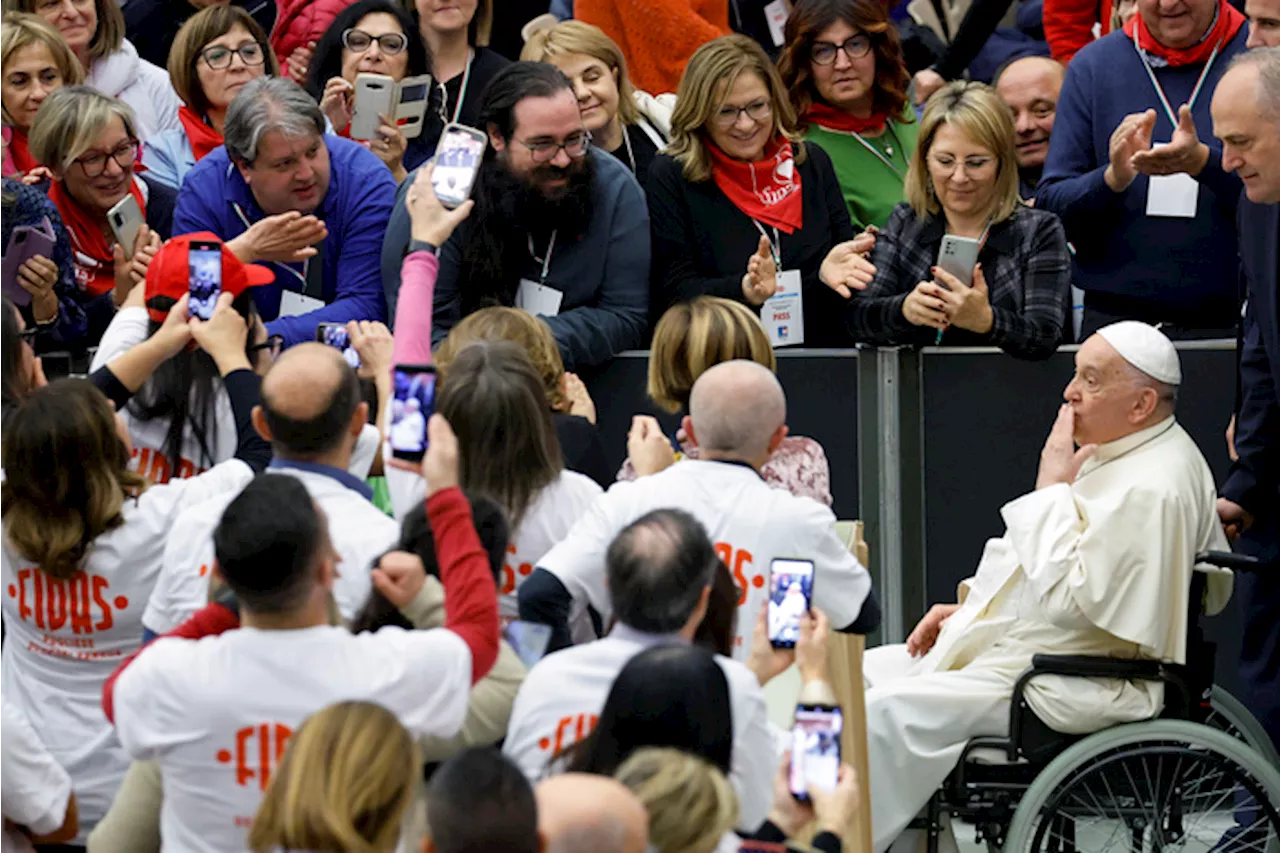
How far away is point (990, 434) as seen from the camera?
6.31 metres

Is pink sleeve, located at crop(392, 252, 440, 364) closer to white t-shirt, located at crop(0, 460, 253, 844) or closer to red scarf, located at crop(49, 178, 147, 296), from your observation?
white t-shirt, located at crop(0, 460, 253, 844)

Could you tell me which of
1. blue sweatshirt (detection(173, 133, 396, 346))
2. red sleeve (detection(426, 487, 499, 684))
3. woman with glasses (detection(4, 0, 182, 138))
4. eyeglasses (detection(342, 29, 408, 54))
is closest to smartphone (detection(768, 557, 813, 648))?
red sleeve (detection(426, 487, 499, 684))

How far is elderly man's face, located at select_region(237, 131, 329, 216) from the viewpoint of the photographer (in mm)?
6047

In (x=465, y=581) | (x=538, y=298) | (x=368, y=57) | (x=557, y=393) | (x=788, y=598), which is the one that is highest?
(x=368, y=57)

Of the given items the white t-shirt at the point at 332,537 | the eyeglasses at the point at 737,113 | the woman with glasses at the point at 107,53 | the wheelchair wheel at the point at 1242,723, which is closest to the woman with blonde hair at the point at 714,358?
the white t-shirt at the point at 332,537

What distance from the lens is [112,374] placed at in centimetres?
489

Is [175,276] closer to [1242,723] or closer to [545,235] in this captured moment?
[545,235]

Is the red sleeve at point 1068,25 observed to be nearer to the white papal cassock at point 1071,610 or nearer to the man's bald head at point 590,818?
the white papal cassock at point 1071,610

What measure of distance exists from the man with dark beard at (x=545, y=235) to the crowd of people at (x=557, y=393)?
0.02 m

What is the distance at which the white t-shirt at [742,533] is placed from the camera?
4344mm

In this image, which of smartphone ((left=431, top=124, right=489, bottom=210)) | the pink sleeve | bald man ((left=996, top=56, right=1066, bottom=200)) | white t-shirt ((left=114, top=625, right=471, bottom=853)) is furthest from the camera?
bald man ((left=996, top=56, right=1066, bottom=200))

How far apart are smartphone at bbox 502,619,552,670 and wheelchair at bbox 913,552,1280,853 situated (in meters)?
1.59

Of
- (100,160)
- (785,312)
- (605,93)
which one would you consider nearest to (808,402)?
(785,312)

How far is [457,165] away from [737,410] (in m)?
1.38
